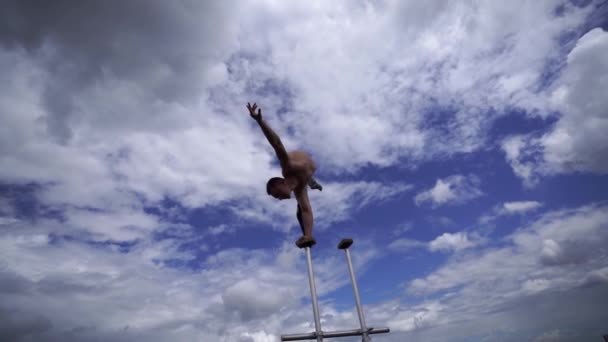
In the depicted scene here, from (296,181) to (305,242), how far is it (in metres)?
1.87

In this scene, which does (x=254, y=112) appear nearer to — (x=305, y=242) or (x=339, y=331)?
(x=305, y=242)

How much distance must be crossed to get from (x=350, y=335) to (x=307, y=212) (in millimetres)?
3416

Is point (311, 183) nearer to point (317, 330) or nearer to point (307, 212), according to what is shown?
point (307, 212)

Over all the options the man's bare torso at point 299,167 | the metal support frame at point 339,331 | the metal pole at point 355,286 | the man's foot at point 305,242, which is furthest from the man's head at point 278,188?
the metal pole at point 355,286

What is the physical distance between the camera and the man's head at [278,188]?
936 centimetres

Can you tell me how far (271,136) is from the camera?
8.77m

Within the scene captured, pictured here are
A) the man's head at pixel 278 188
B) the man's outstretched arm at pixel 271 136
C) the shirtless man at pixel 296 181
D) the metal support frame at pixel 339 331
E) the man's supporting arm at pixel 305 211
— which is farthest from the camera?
the man's head at pixel 278 188

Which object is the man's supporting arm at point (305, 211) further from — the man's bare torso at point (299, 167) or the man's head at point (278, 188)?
the man's head at point (278, 188)

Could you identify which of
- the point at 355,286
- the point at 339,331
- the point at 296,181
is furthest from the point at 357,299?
the point at 296,181

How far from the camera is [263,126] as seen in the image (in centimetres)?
859

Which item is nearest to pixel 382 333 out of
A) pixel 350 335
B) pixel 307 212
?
pixel 350 335

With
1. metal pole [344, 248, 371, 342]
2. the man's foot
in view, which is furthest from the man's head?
metal pole [344, 248, 371, 342]

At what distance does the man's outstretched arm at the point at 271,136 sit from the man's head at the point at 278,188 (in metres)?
0.52

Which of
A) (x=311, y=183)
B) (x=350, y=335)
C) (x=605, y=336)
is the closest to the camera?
(x=350, y=335)
